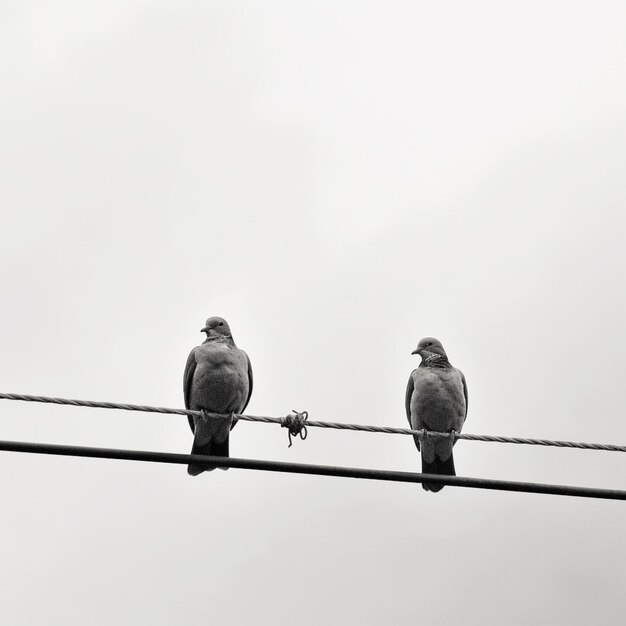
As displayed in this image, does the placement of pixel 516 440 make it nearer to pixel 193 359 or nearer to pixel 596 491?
pixel 596 491

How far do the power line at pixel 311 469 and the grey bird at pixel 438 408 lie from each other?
11.4ft

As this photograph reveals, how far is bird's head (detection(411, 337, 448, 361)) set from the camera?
31.3 ft

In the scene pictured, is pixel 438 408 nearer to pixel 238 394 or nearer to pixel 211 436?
pixel 238 394

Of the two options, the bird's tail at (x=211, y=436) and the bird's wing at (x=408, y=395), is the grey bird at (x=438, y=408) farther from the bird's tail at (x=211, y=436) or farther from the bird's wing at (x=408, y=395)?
the bird's tail at (x=211, y=436)

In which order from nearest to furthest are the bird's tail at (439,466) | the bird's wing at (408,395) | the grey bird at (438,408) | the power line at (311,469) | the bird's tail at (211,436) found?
the power line at (311,469) < the bird's tail at (211,436) < the grey bird at (438,408) < the bird's tail at (439,466) < the bird's wing at (408,395)

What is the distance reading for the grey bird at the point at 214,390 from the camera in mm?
8656

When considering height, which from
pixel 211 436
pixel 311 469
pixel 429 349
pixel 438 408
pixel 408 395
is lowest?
pixel 311 469

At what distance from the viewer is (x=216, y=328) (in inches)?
366

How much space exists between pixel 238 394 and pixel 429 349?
2024 mm

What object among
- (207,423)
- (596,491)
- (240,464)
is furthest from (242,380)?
(596,491)

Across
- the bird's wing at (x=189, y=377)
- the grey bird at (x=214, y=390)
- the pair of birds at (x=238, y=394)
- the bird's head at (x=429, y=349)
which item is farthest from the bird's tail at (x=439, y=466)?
the bird's wing at (x=189, y=377)

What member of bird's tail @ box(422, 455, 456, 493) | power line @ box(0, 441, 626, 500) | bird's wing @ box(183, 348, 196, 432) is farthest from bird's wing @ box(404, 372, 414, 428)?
power line @ box(0, 441, 626, 500)

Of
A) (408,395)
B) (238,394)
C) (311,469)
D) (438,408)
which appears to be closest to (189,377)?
(238,394)

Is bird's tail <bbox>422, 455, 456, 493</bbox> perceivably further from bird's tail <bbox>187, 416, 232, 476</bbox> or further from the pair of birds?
bird's tail <bbox>187, 416, 232, 476</bbox>
